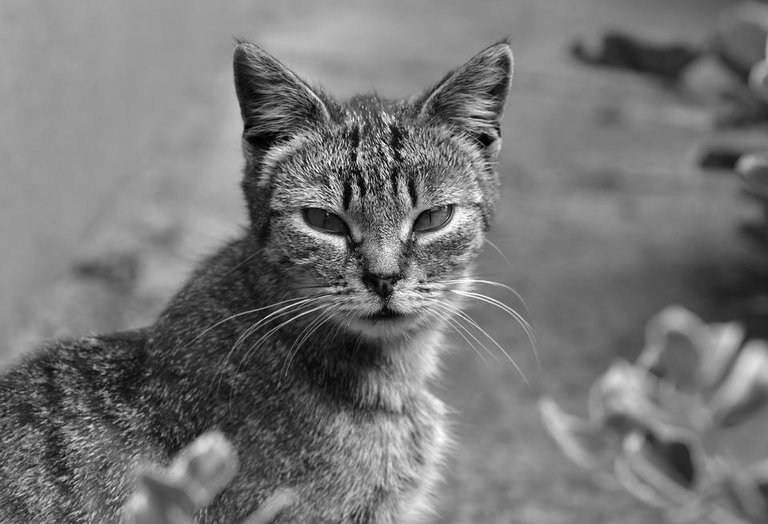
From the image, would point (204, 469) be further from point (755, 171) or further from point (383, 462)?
point (383, 462)

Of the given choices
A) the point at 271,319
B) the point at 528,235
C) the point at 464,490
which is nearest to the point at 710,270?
the point at 528,235

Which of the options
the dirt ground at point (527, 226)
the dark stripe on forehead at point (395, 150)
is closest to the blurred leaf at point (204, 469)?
the dark stripe on forehead at point (395, 150)

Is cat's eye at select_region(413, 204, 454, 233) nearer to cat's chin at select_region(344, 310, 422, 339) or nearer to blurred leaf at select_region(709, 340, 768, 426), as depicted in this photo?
cat's chin at select_region(344, 310, 422, 339)

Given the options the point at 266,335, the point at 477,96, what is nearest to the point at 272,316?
the point at 266,335

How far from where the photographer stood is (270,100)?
2.84 m

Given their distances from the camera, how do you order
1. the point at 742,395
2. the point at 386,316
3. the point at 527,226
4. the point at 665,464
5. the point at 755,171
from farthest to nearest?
1. the point at 527,226
2. the point at 386,316
3. the point at 755,171
4. the point at 665,464
5. the point at 742,395

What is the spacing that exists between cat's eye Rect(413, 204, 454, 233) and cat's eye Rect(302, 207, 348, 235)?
0.21 m

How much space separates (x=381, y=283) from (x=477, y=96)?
703 millimetres

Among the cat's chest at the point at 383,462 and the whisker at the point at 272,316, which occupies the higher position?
the whisker at the point at 272,316

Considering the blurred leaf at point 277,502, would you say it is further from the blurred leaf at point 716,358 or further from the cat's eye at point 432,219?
the blurred leaf at point 716,358

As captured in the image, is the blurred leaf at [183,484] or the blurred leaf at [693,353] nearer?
the blurred leaf at [183,484]

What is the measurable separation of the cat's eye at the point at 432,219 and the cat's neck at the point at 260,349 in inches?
14.1

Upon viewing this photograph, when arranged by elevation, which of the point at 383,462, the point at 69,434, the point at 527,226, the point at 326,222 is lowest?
the point at 527,226

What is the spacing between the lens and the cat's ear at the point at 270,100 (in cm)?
277
